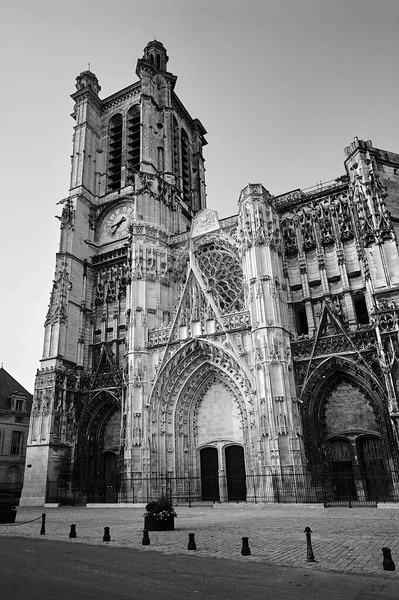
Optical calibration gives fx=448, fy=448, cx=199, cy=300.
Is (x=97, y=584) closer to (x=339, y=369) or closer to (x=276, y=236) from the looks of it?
(x=339, y=369)

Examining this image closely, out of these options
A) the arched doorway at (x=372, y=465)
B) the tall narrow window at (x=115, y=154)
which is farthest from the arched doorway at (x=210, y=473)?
the tall narrow window at (x=115, y=154)

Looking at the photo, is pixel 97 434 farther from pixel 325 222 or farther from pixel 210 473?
pixel 325 222

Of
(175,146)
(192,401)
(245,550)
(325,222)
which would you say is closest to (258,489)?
(192,401)

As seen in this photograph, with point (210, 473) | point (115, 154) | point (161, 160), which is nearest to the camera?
point (210, 473)

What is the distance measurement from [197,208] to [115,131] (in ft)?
34.1

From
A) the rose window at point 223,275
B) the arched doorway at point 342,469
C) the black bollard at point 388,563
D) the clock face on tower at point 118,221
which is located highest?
the clock face on tower at point 118,221

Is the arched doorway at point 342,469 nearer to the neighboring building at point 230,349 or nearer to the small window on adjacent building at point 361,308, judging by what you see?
the neighboring building at point 230,349

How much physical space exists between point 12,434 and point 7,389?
450 centimetres

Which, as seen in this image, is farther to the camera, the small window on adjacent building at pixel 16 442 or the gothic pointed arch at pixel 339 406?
the small window on adjacent building at pixel 16 442

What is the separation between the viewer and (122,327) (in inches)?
1193

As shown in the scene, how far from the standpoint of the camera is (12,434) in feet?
133

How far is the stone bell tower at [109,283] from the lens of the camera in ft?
87.0

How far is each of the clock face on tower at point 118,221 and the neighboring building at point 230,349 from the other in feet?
0.79

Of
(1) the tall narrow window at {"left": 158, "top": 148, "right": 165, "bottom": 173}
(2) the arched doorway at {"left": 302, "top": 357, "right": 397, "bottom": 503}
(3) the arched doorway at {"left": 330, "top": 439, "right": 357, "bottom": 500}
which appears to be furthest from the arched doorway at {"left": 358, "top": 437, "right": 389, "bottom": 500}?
(1) the tall narrow window at {"left": 158, "top": 148, "right": 165, "bottom": 173}
